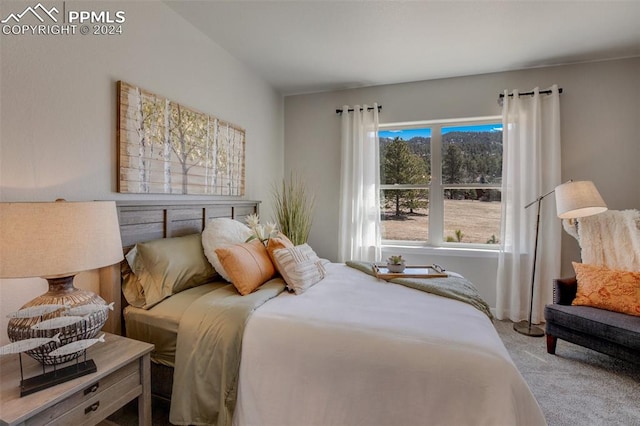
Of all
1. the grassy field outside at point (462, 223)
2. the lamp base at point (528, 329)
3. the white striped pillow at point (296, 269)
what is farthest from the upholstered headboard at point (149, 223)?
the lamp base at point (528, 329)

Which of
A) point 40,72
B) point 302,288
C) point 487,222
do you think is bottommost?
point 302,288

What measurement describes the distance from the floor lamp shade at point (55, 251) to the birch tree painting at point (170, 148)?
2.39 feet

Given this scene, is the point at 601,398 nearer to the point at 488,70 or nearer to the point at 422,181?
the point at 422,181

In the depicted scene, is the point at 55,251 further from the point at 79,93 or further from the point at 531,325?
the point at 531,325

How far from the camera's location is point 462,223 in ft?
11.6

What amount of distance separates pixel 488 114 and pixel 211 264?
3.19 meters

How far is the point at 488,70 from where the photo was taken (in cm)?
320

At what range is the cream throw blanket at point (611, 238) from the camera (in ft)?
8.36

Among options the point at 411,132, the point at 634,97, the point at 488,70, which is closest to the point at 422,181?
the point at 411,132

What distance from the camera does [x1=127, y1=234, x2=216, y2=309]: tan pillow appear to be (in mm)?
1744

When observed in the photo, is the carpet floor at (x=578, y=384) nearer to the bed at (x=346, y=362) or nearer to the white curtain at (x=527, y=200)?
the white curtain at (x=527, y=200)

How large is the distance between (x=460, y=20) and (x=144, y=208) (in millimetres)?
2664

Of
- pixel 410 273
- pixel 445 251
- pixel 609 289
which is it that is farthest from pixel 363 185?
pixel 609 289

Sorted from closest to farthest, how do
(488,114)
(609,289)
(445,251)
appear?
(609,289), (488,114), (445,251)
